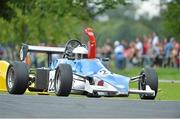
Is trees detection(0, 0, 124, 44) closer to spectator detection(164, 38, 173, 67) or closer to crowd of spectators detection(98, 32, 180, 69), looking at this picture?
crowd of spectators detection(98, 32, 180, 69)

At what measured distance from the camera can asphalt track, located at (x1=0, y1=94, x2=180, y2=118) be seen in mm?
12062

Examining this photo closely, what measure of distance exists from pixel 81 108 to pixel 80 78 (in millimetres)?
3484

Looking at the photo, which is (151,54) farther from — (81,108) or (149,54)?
(81,108)

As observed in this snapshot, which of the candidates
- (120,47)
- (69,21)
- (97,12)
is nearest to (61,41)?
(69,21)

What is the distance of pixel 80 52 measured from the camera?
53.9 ft

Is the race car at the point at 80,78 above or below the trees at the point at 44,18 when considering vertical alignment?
below

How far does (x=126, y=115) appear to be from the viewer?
12.2m

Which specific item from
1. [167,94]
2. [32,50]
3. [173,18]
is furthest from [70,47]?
[173,18]

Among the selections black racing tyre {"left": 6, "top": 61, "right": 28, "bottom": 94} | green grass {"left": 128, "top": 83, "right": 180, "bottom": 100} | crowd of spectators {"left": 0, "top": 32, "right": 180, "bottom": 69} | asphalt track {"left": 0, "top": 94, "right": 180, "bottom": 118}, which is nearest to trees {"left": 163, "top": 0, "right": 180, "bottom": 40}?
crowd of spectators {"left": 0, "top": 32, "right": 180, "bottom": 69}

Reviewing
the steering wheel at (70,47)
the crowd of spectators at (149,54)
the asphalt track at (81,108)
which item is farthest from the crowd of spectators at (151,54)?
the asphalt track at (81,108)

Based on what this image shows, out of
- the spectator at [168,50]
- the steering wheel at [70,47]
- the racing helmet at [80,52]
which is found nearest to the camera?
the racing helmet at [80,52]

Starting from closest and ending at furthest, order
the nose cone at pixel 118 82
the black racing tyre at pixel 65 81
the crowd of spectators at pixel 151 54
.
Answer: the black racing tyre at pixel 65 81 < the nose cone at pixel 118 82 < the crowd of spectators at pixel 151 54

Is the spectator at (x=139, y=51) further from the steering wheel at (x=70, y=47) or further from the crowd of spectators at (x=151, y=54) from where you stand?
the steering wheel at (x=70, y=47)

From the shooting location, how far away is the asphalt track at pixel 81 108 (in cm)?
1206
